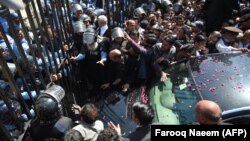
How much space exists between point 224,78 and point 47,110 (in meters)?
1.98

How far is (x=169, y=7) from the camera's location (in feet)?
33.0

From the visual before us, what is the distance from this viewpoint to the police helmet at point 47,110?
3.43 m

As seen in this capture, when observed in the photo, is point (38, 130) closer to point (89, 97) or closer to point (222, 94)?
point (89, 97)

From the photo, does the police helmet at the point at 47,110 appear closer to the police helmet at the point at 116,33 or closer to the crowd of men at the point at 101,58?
the crowd of men at the point at 101,58

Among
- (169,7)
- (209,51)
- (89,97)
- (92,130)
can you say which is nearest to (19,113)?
(92,130)

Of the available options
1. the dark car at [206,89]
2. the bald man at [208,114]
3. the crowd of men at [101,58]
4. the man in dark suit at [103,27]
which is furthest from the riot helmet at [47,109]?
the man in dark suit at [103,27]

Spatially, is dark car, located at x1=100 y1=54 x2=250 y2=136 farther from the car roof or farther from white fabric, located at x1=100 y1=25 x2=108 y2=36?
white fabric, located at x1=100 y1=25 x2=108 y2=36

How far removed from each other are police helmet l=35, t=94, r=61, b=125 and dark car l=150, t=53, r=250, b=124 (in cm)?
109

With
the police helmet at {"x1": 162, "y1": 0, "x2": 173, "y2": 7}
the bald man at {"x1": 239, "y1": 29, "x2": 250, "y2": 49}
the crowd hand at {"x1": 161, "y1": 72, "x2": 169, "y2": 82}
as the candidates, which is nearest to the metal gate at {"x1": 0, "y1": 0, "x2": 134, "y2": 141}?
the crowd hand at {"x1": 161, "y1": 72, "x2": 169, "y2": 82}

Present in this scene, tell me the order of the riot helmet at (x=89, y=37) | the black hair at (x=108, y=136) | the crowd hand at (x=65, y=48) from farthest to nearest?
the riot helmet at (x=89, y=37) → the crowd hand at (x=65, y=48) → the black hair at (x=108, y=136)

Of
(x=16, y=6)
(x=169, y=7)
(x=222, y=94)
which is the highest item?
(x=16, y=6)

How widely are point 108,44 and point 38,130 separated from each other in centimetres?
252

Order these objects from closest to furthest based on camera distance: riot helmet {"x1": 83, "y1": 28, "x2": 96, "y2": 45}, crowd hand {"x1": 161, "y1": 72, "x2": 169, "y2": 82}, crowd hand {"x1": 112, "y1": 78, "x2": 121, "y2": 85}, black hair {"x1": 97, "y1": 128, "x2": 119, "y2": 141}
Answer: black hair {"x1": 97, "y1": 128, "x2": 119, "y2": 141}
crowd hand {"x1": 161, "y1": 72, "x2": 169, "y2": 82}
crowd hand {"x1": 112, "y1": 78, "x2": 121, "y2": 85}
riot helmet {"x1": 83, "y1": 28, "x2": 96, "y2": 45}

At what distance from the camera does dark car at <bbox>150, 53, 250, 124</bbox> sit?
3.55 m
